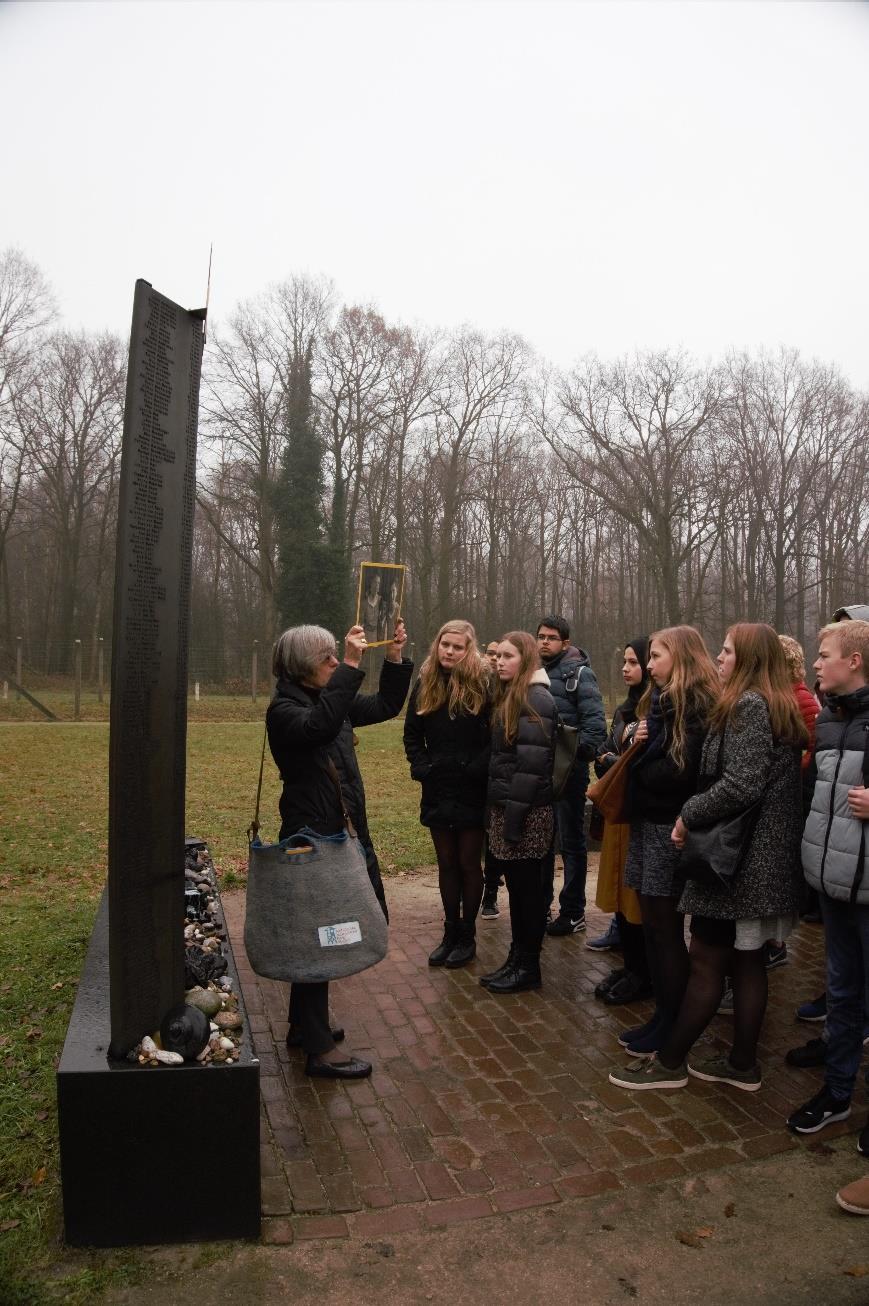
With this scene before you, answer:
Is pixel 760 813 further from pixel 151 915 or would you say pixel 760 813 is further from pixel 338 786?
pixel 151 915

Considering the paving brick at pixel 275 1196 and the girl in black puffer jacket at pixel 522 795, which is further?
the girl in black puffer jacket at pixel 522 795

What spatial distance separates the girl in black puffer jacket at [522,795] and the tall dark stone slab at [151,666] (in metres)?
2.05

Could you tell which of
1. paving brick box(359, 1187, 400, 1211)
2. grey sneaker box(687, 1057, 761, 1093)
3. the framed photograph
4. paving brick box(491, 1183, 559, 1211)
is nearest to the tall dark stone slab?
paving brick box(359, 1187, 400, 1211)

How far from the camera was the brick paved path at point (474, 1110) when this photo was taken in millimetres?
3141

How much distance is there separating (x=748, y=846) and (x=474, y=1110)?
1.56 meters

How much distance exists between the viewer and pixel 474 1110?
3.70 metres

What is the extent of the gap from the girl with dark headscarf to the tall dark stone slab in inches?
95.4

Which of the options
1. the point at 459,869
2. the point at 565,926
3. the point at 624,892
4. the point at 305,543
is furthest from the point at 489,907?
the point at 305,543

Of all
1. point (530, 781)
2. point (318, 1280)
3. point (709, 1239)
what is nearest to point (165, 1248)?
point (318, 1280)

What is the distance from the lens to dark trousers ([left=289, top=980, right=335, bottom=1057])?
396 cm

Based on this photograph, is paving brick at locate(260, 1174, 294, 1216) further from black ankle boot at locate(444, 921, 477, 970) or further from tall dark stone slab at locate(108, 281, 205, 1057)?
black ankle boot at locate(444, 921, 477, 970)

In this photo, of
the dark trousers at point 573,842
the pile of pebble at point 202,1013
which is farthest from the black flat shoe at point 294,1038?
the dark trousers at point 573,842

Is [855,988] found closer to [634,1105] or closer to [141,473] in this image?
[634,1105]

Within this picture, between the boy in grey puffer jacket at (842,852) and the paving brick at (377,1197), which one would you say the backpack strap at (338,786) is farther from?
the boy in grey puffer jacket at (842,852)
